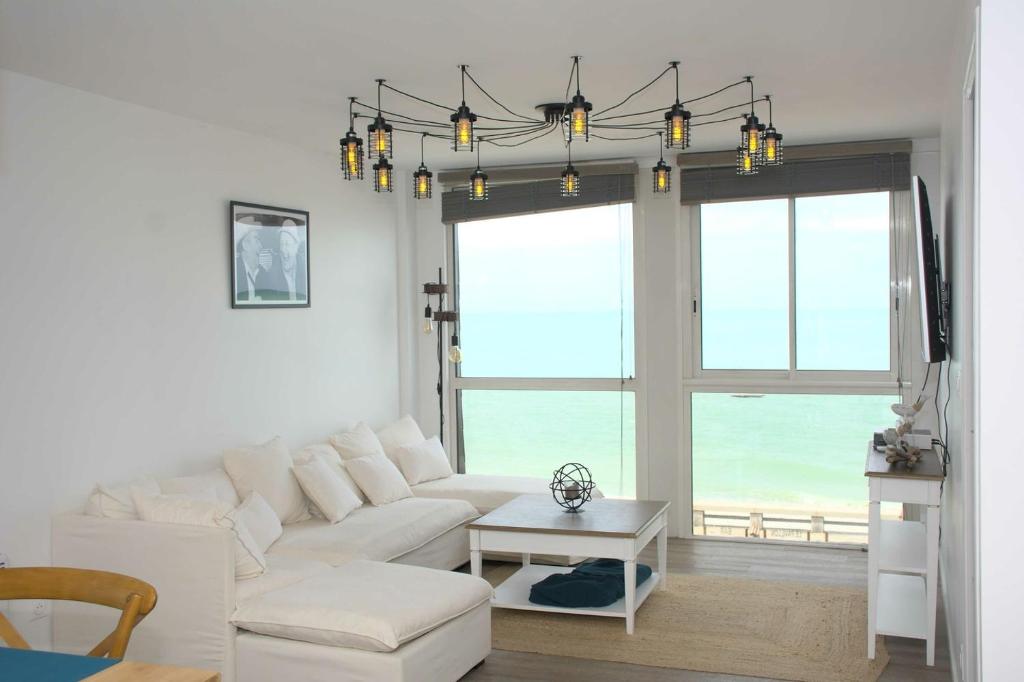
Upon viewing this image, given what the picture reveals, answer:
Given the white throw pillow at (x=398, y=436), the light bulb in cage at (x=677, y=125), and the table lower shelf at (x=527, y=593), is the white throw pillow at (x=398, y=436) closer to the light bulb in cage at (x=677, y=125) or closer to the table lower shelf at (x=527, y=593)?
the table lower shelf at (x=527, y=593)

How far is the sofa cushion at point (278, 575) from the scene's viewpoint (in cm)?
399

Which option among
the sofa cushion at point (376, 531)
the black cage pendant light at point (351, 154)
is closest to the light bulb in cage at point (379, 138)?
the black cage pendant light at point (351, 154)

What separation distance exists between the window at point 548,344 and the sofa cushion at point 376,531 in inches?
54.3

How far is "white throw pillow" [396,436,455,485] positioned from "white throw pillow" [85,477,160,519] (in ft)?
7.24

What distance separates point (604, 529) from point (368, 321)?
2838mm

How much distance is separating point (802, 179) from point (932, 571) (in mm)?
3137

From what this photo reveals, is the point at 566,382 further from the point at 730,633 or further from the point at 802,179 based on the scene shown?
the point at 730,633

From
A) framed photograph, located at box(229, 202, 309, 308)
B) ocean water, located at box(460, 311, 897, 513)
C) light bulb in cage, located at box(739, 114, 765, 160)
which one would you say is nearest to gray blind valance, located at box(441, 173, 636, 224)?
ocean water, located at box(460, 311, 897, 513)

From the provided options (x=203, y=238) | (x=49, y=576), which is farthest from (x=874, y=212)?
(x=49, y=576)

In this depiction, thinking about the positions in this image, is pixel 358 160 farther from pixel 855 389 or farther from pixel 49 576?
pixel 855 389

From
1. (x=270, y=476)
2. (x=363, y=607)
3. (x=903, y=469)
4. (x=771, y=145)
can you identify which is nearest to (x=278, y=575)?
(x=363, y=607)

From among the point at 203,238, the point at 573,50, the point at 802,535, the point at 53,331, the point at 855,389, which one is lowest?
the point at 802,535

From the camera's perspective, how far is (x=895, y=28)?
12.2 feet

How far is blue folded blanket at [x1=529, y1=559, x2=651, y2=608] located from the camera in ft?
15.5
